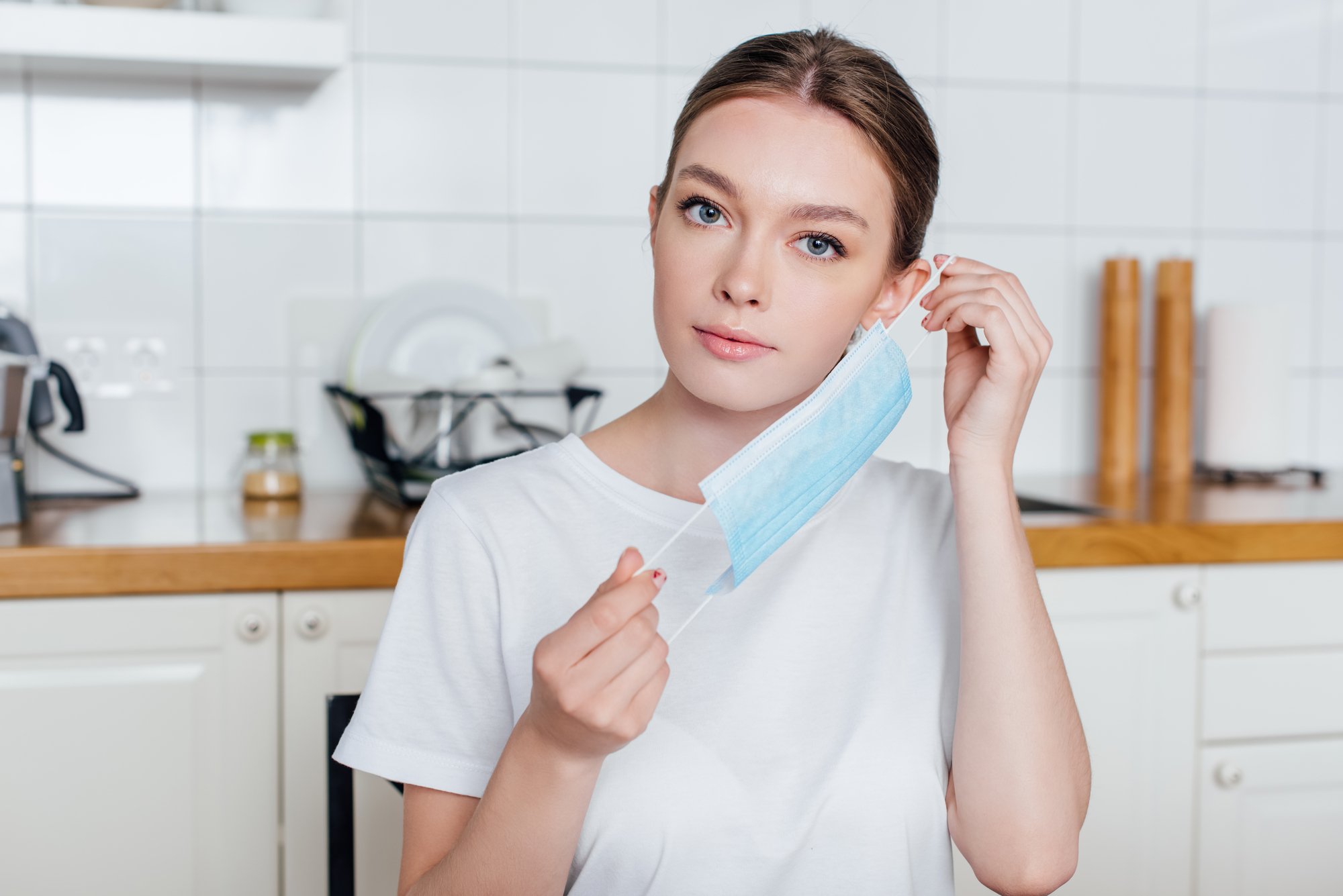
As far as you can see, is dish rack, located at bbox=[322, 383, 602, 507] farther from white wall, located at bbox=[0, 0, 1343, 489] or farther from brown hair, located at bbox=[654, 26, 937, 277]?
brown hair, located at bbox=[654, 26, 937, 277]

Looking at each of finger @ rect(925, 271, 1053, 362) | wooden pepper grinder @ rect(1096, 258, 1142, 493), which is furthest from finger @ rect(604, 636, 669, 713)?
wooden pepper grinder @ rect(1096, 258, 1142, 493)

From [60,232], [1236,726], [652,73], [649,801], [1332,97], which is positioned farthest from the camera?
[1332,97]

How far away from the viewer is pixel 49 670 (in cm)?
140

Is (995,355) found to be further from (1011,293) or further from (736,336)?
(736,336)

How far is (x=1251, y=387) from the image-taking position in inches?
85.2

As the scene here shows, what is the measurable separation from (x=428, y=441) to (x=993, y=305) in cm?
102

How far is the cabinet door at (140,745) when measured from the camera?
1395 millimetres

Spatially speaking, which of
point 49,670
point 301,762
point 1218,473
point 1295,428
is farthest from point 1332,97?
point 49,670

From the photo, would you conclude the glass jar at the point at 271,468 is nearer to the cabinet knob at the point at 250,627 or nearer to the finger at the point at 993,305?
the cabinet knob at the point at 250,627

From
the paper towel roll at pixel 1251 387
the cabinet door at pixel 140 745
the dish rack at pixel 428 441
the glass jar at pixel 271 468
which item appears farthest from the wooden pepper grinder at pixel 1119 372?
the cabinet door at pixel 140 745

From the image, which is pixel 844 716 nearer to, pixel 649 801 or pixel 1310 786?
pixel 649 801

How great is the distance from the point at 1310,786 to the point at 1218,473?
2.16 ft

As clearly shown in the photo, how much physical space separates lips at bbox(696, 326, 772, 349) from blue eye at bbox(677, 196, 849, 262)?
0.08 m

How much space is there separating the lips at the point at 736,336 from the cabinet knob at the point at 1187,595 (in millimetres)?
1014
